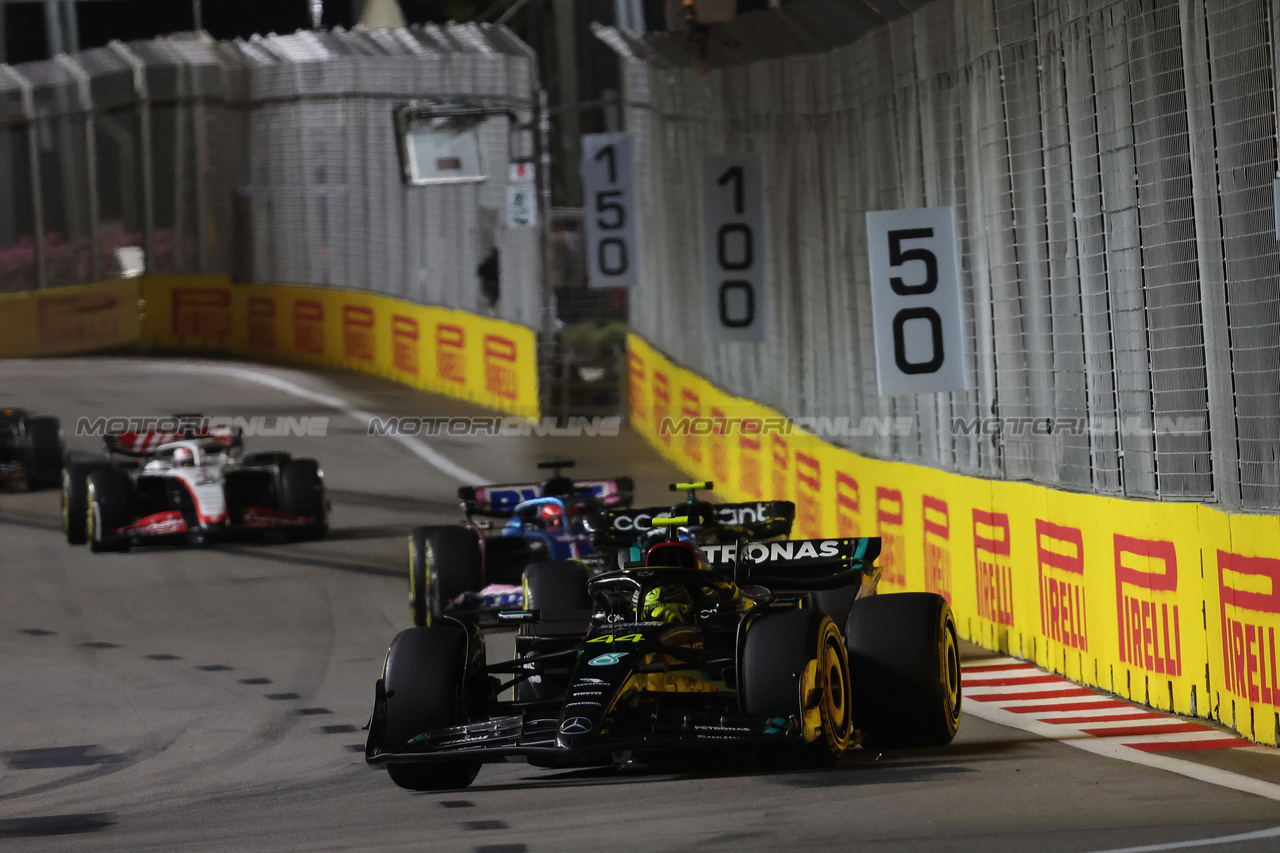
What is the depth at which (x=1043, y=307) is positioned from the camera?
10.8 meters

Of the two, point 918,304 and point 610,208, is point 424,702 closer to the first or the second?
point 918,304

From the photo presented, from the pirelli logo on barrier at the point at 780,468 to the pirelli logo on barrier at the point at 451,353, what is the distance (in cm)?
1269

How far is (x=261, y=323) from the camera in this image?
116ft

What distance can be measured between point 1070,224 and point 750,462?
27.5 feet

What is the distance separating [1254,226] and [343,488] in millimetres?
14743

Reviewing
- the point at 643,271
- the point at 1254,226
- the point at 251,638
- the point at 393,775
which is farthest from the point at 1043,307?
the point at 643,271

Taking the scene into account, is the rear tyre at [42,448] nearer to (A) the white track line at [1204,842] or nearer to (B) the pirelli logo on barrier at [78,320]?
(B) the pirelli logo on barrier at [78,320]

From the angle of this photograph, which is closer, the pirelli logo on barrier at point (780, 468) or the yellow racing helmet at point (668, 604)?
the yellow racing helmet at point (668, 604)

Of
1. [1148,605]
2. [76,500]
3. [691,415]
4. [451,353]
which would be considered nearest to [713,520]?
[1148,605]

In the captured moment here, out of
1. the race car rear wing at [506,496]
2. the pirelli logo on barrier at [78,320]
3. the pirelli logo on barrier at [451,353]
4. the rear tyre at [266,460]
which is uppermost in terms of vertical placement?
the pirelli logo on barrier at [78,320]

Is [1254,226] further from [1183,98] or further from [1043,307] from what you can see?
[1043,307]

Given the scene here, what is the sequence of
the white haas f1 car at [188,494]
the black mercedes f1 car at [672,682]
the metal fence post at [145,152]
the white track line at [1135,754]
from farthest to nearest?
the metal fence post at [145,152] → the white haas f1 car at [188,494] → the black mercedes f1 car at [672,682] → the white track line at [1135,754]

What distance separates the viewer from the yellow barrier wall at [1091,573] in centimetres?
→ 823

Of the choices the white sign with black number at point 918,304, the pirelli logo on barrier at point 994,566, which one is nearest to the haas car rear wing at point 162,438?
the white sign with black number at point 918,304
